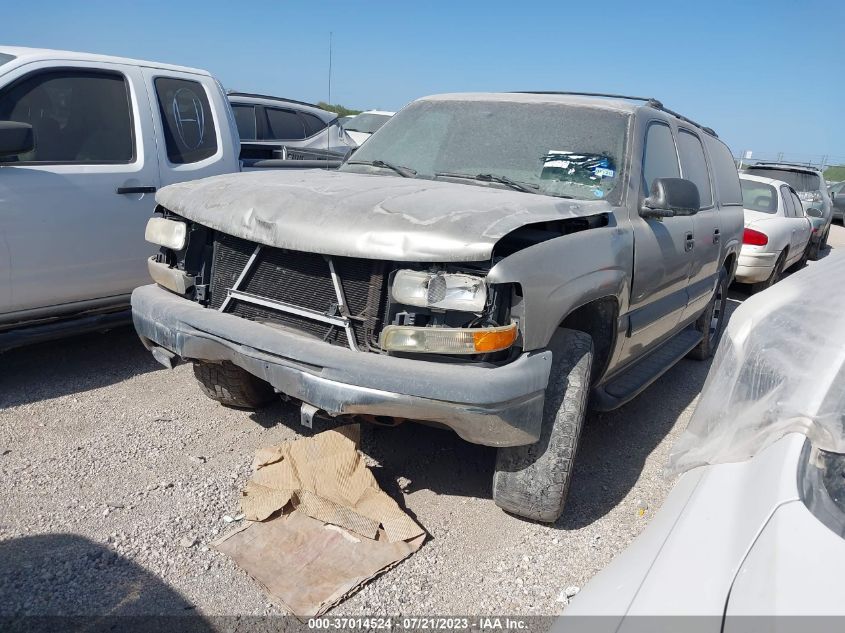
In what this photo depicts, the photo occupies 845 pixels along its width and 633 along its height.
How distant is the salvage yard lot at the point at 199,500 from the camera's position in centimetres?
253

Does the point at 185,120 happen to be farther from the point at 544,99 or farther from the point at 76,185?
the point at 544,99

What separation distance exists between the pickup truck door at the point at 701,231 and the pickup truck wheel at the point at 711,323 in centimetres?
34

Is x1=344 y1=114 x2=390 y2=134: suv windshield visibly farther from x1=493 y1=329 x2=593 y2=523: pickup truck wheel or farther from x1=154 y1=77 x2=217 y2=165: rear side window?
x1=493 y1=329 x2=593 y2=523: pickup truck wheel

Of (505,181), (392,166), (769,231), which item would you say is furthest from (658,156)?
(769,231)

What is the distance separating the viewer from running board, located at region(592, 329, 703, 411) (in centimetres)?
356

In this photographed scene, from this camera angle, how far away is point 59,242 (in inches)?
164

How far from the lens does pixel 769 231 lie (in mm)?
8875


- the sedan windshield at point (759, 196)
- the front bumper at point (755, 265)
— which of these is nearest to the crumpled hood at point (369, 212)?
the front bumper at point (755, 265)

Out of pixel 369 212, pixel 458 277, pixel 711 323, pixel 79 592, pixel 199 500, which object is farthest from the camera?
pixel 711 323

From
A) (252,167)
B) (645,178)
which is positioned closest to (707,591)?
(645,178)

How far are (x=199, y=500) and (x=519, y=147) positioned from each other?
2432 mm

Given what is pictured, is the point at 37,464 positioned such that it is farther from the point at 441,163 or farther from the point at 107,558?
the point at 441,163

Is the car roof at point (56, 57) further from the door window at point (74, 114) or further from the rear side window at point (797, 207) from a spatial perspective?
the rear side window at point (797, 207)

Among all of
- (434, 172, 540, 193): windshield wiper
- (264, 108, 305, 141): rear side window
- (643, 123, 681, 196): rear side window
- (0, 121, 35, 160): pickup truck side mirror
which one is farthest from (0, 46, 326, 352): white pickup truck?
(264, 108, 305, 141): rear side window
